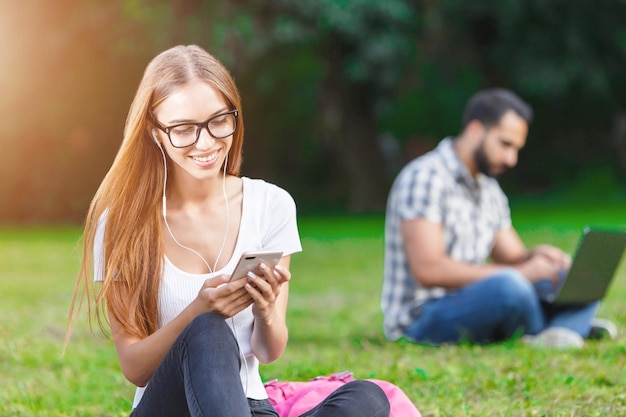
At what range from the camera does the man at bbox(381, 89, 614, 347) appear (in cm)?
619

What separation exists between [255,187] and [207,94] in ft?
1.40

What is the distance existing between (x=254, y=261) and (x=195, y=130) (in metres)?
0.52

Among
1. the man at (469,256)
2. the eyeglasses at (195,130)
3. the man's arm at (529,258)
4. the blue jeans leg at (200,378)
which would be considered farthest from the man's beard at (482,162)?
the blue jeans leg at (200,378)

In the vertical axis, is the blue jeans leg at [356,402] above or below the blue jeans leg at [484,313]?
above

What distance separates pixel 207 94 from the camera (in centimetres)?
343

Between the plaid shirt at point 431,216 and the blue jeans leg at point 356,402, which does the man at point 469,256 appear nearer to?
the plaid shirt at point 431,216

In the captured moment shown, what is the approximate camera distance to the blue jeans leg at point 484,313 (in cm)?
612

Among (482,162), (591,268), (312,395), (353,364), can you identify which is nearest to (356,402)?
(312,395)

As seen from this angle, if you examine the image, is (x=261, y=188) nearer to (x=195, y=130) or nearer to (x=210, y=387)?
(x=195, y=130)

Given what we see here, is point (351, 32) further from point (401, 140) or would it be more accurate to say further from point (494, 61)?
point (401, 140)

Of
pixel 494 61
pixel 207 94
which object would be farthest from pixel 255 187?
pixel 494 61

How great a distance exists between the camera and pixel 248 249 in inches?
140

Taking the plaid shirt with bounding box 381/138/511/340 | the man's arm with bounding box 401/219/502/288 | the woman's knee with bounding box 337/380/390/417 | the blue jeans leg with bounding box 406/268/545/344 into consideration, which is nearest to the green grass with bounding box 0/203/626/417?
the blue jeans leg with bounding box 406/268/545/344

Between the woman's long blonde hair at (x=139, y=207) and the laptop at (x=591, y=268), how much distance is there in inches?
121
